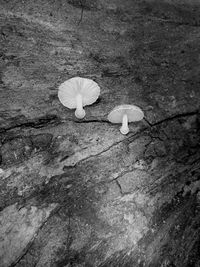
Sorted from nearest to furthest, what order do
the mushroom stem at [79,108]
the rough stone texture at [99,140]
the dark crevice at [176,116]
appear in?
the rough stone texture at [99,140]
the mushroom stem at [79,108]
the dark crevice at [176,116]

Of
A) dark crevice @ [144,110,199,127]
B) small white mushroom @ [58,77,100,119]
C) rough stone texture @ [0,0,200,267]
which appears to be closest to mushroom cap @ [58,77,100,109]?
small white mushroom @ [58,77,100,119]

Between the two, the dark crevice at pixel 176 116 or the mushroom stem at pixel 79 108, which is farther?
the dark crevice at pixel 176 116

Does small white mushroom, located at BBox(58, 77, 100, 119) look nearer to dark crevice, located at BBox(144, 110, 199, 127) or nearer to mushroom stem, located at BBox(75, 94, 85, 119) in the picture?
mushroom stem, located at BBox(75, 94, 85, 119)

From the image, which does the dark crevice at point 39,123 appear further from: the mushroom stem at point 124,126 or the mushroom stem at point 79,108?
the mushroom stem at point 124,126

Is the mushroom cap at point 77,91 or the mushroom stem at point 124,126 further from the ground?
the mushroom cap at point 77,91

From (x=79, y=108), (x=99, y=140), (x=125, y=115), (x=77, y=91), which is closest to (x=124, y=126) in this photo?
(x=125, y=115)

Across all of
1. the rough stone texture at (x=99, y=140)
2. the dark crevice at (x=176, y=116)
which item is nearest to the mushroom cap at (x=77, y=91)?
the rough stone texture at (x=99, y=140)

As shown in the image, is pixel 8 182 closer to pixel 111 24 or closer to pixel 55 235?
pixel 55 235
